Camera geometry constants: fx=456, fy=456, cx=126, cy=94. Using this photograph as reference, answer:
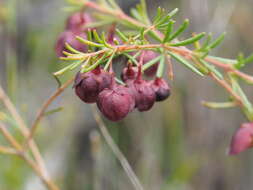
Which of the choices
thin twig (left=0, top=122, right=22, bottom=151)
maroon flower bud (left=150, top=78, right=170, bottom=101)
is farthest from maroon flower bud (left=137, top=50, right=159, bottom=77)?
thin twig (left=0, top=122, right=22, bottom=151)

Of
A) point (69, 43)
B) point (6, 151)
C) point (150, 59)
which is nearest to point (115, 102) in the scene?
point (150, 59)

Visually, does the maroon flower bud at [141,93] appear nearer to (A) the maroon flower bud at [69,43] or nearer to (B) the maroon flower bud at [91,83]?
(B) the maroon flower bud at [91,83]

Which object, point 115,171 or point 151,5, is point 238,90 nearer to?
point 115,171

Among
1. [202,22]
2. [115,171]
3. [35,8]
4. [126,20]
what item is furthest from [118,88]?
[35,8]

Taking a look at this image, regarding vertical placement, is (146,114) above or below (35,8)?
below

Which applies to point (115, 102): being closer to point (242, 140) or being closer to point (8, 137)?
point (242, 140)
